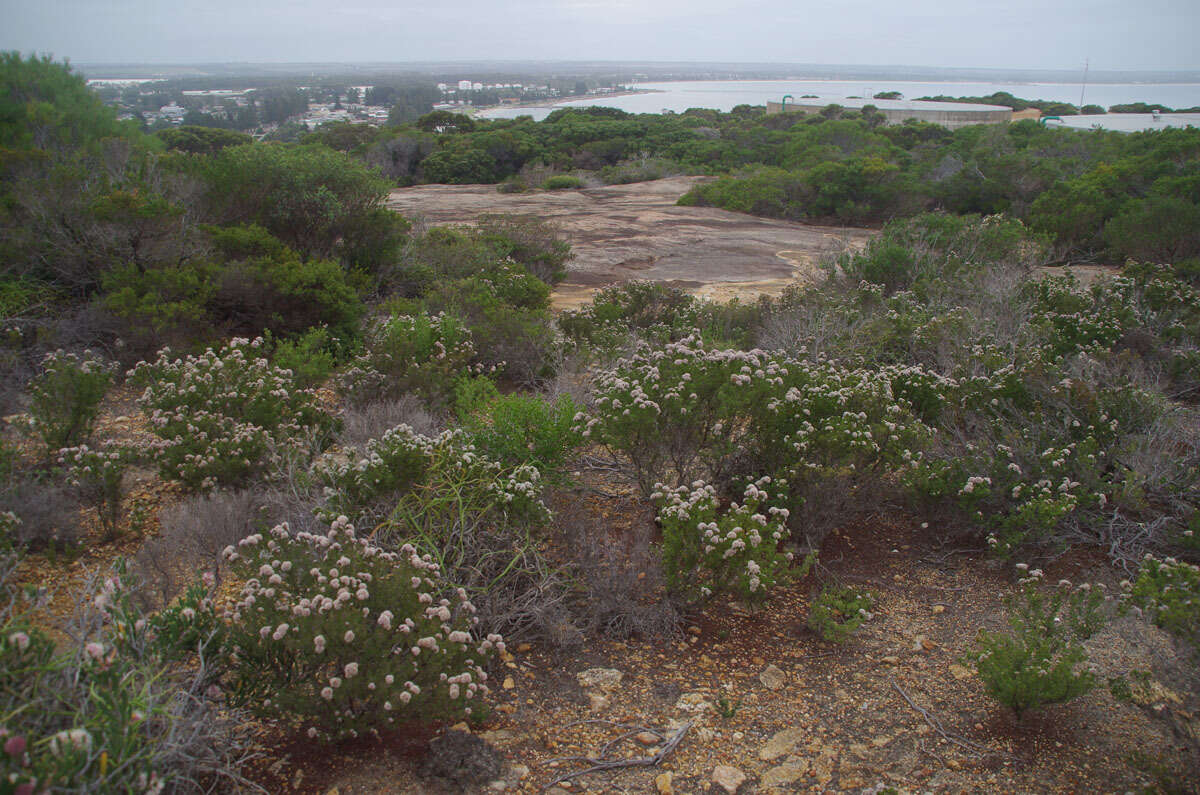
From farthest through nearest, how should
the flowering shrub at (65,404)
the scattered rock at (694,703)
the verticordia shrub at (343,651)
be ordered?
the flowering shrub at (65,404) < the scattered rock at (694,703) < the verticordia shrub at (343,651)

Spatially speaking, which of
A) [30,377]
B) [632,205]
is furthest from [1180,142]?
[30,377]

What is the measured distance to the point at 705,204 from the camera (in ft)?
62.7

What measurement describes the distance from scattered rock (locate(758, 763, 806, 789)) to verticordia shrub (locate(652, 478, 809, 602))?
76 cm

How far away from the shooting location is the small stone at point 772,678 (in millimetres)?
3160

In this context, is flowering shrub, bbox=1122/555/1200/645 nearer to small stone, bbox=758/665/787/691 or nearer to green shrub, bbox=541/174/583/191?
small stone, bbox=758/665/787/691

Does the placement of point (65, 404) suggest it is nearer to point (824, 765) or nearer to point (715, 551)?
point (715, 551)

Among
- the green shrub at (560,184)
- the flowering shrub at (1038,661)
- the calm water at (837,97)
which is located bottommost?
the flowering shrub at (1038,661)

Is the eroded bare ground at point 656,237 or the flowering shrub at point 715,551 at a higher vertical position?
the eroded bare ground at point 656,237

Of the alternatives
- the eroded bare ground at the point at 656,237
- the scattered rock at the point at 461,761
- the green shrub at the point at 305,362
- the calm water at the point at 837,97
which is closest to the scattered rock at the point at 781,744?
the scattered rock at the point at 461,761

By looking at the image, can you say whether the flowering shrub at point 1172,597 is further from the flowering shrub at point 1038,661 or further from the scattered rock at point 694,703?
the scattered rock at point 694,703

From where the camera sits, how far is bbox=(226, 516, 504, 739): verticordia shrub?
2488mm

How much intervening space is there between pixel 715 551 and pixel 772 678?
1.86 ft

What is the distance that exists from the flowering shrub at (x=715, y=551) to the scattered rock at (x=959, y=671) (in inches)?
31.0

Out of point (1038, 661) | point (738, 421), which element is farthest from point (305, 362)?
point (1038, 661)
